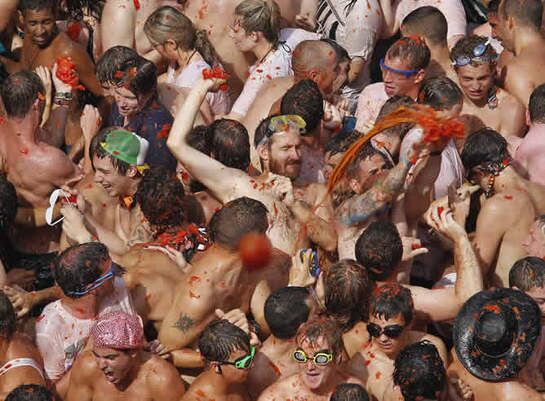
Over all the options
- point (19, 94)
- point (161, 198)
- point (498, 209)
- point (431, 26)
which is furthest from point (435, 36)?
point (19, 94)

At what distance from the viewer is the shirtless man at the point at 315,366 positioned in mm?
9734

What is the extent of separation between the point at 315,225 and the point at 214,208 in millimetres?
1037

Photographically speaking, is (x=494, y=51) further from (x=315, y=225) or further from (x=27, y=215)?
(x=27, y=215)

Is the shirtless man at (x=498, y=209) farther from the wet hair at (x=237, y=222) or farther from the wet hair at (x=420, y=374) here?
the wet hair at (x=420, y=374)

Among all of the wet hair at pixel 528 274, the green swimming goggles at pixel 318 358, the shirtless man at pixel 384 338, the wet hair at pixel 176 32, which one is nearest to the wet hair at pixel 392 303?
the shirtless man at pixel 384 338

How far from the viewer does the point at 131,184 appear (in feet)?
39.0

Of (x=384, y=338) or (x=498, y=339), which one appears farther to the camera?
(x=384, y=338)

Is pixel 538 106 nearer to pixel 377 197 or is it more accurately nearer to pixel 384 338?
pixel 377 197

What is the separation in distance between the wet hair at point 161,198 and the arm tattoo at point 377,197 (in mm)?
1294

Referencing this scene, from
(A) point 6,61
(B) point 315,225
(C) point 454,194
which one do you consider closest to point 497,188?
(C) point 454,194

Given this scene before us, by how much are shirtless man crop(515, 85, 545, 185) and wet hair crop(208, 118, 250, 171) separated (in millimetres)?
2291

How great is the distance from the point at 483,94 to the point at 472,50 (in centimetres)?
39

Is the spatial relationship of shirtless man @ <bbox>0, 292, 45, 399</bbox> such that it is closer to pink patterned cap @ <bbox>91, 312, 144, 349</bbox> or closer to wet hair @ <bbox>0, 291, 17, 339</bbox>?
Answer: wet hair @ <bbox>0, 291, 17, 339</bbox>

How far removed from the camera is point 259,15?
13.1m
